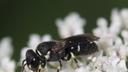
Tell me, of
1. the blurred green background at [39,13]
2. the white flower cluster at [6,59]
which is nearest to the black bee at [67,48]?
the white flower cluster at [6,59]

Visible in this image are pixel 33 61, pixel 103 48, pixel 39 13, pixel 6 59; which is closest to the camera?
pixel 33 61

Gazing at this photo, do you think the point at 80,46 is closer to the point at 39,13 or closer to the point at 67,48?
the point at 67,48

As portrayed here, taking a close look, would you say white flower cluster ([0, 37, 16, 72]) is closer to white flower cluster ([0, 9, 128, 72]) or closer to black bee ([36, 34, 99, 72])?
white flower cluster ([0, 9, 128, 72])

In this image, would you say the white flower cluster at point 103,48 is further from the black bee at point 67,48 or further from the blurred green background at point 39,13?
the blurred green background at point 39,13

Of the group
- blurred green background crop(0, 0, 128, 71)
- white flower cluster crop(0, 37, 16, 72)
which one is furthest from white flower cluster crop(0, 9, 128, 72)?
blurred green background crop(0, 0, 128, 71)

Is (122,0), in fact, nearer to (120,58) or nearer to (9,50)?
(9,50)

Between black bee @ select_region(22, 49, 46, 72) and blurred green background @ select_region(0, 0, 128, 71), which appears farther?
blurred green background @ select_region(0, 0, 128, 71)

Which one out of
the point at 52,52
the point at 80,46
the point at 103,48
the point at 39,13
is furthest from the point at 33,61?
the point at 39,13
